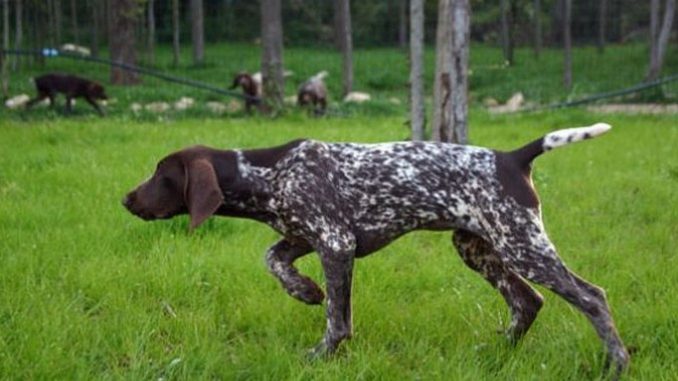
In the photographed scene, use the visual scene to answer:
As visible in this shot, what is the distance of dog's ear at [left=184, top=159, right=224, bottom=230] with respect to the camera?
12.6 feet

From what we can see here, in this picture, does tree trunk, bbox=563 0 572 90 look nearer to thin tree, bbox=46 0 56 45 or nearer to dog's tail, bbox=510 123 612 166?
thin tree, bbox=46 0 56 45

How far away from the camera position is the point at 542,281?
152 inches

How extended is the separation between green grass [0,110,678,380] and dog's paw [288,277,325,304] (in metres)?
0.26

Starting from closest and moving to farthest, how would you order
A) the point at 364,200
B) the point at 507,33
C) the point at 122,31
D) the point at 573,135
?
the point at 573,135
the point at 364,200
the point at 122,31
the point at 507,33

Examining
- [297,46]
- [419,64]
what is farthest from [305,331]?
[297,46]

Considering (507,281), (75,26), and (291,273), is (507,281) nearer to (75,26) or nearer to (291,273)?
(291,273)

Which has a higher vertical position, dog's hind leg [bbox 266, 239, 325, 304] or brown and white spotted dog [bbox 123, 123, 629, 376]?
brown and white spotted dog [bbox 123, 123, 629, 376]

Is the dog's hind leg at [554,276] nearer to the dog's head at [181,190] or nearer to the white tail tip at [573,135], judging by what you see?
the white tail tip at [573,135]

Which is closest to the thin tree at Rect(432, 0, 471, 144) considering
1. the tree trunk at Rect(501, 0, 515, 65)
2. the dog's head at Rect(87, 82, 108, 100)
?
the dog's head at Rect(87, 82, 108, 100)

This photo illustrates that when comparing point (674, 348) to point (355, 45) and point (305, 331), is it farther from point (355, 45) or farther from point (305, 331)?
point (355, 45)

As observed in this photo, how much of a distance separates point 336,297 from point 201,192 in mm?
839

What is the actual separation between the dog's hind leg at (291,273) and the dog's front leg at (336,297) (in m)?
0.19

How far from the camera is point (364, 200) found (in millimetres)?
4062

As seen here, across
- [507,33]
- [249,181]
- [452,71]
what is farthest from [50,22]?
[249,181]
